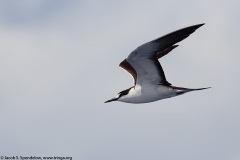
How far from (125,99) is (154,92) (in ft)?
5.33

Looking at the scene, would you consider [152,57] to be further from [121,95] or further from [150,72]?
[121,95]

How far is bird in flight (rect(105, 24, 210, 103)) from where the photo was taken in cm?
1844

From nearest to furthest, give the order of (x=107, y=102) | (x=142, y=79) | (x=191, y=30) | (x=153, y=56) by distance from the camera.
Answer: (x=191, y=30) < (x=153, y=56) < (x=142, y=79) < (x=107, y=102)

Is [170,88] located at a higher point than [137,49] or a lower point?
lower

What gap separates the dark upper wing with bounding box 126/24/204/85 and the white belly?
247mm

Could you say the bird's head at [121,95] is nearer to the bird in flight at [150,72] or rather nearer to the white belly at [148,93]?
the bird in flight at [150,72]

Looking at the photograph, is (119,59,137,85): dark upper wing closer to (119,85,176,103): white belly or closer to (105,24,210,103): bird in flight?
(105,24,210,103): bird in flight

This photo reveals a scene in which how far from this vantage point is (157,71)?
20.3m

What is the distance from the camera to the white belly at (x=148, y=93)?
67.8 ft

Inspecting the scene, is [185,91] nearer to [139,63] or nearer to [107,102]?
[139,63]

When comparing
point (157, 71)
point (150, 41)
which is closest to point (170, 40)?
point (150, 41)

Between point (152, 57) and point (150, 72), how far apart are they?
3.59 ft

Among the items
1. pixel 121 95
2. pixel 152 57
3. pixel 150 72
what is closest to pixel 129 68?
pixel 150 72

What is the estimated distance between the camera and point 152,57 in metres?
19.5
